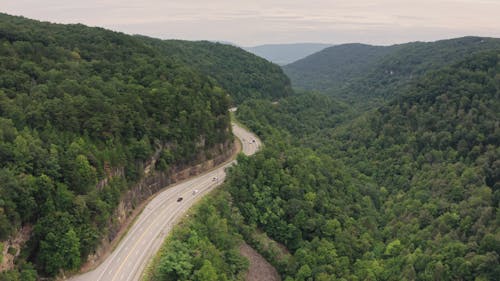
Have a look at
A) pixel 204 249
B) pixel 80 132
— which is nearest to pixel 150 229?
pixel 204 249

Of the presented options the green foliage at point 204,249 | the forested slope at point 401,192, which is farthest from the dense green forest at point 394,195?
the green foliage at point 204,249

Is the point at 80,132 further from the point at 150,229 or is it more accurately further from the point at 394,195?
the point at 394,195

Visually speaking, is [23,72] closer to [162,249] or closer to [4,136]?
[4,136]

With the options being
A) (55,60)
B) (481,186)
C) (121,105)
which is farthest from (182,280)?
(481,186)

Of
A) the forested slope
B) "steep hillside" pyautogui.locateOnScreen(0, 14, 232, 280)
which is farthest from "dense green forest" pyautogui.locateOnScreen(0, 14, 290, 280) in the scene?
the forested slope

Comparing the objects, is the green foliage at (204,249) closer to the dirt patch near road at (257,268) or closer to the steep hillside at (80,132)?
the dirt patch near road at (257,268)

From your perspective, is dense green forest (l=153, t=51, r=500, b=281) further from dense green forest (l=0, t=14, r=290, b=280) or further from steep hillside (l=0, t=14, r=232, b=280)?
dense green forest (l=0, t=14, r=290, b=280)
